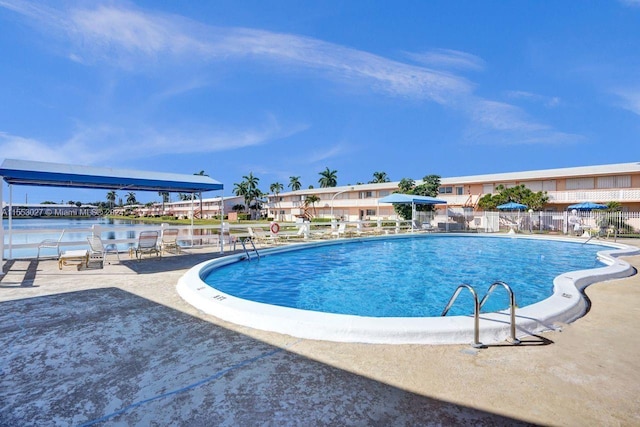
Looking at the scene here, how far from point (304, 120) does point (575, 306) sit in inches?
1575

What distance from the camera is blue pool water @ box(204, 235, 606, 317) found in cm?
723

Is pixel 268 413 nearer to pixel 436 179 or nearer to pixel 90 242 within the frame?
pixel 90 242

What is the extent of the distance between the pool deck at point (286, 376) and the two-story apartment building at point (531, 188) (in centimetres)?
3151

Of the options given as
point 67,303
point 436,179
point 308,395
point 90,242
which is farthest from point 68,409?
point 436,179

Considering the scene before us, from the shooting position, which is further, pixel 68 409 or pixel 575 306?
pixel 575 306

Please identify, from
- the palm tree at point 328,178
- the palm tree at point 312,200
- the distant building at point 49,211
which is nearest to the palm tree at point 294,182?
the palm tree at point 328,178

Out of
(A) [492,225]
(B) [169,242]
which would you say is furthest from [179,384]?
(A) [492,225]

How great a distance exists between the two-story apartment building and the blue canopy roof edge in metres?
30.5

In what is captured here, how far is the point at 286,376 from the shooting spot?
10.1ft

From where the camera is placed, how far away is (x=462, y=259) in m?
13.2

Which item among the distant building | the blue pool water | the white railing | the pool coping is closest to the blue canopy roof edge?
the blue pool water

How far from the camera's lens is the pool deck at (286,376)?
2.51 metres

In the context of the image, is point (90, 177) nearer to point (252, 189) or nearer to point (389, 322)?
point (389, 322)

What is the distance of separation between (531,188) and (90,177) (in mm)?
36929
